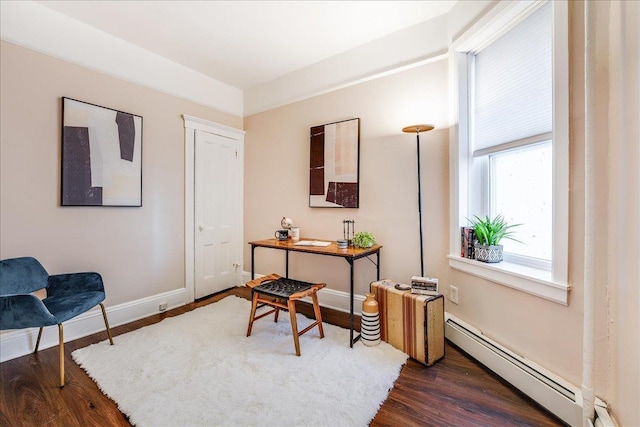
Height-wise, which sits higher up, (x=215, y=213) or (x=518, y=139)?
(x=518, y=139)

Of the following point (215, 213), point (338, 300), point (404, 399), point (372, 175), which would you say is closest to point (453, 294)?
point (404, 399)

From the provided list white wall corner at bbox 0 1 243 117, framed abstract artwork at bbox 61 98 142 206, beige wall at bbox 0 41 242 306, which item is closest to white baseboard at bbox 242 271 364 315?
beige wall at bbox 0 41 242 306

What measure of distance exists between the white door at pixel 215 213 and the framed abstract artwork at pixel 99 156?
675mm

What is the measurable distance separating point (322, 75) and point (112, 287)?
299cm

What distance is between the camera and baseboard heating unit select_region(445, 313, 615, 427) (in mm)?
1349

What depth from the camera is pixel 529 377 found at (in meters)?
1.57

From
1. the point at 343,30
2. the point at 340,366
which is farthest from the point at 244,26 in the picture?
the point at 340,366

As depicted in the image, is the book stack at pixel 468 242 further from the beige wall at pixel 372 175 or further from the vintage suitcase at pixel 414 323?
the vintage suitcase at pixel 414 323

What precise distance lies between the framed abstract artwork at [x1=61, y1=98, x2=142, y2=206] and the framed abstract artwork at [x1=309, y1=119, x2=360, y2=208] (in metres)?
1.78

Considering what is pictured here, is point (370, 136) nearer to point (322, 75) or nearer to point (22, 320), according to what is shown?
point (322, 75)

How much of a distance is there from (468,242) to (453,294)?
1.54 feet

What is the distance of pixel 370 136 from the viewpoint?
9.05ft

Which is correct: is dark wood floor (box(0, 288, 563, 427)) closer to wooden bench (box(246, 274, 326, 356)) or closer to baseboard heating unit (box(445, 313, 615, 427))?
baseboard heating unit (box(445, 313, 615, 427))

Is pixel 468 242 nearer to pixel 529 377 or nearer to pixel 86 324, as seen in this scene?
pixel 529 377
